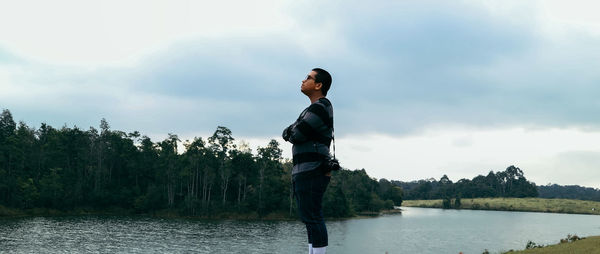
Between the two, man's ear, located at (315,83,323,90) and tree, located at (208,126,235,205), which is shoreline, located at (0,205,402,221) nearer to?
tree, located at (208,126,235,205)

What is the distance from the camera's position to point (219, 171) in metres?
102

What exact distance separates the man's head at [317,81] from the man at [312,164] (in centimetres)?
22

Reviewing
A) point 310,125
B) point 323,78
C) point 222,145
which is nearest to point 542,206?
point 222,145

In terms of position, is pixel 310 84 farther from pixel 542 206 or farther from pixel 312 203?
pixel 542 206

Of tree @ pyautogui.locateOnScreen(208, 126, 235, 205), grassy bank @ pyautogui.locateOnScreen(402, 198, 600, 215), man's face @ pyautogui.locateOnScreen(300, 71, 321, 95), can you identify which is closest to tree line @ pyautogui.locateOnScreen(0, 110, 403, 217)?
tree @ pyautogui.locateOnScreen(208, 126, 235, 205)

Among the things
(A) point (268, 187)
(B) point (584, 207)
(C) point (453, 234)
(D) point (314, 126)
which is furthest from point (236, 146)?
(B) point (584, 207)

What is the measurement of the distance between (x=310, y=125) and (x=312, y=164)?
44 cm

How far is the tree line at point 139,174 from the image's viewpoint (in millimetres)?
94000

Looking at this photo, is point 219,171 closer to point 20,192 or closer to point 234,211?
point 234,211

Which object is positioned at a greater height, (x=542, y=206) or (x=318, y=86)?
(x=318, y=86)

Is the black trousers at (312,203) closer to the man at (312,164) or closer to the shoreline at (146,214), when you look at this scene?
the man at (312,164)

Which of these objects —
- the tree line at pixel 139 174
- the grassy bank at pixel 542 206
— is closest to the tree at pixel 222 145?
the tree line at pixel 139 174

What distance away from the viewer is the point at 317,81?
4.98 m

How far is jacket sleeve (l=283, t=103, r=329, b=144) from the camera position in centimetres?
464
